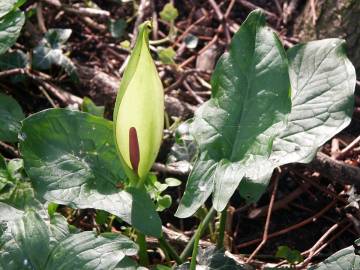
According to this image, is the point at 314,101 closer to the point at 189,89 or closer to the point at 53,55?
the point at 189,89

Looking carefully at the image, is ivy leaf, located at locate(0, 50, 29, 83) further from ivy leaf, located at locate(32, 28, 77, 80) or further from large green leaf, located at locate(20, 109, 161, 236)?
large green leaf, located at locate(20, 109, 161, 236)

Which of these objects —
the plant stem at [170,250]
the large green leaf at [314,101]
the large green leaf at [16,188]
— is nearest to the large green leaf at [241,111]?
the large green leaf at [314,101]

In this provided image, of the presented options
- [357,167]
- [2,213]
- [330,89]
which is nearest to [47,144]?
[2,213]

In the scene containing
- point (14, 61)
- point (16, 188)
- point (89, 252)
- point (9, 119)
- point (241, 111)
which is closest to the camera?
point (89, 252)

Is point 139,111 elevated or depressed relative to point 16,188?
elevated

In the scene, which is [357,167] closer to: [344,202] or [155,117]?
[344,202]

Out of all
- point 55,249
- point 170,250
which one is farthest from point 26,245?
point 170,250
